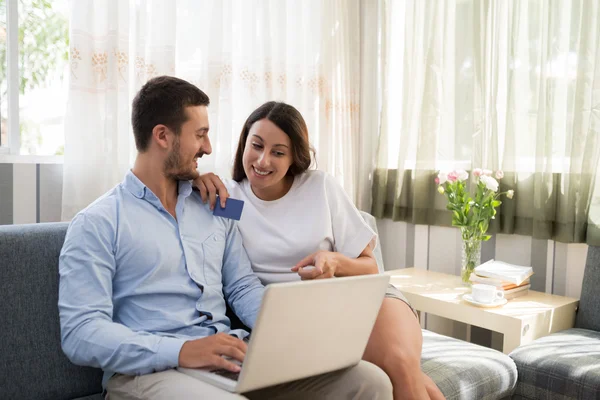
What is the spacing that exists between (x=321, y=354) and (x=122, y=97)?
4.96ft

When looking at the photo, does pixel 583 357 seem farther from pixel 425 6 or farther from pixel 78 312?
pixel 425 6

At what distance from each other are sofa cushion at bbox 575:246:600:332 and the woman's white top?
3.36ft

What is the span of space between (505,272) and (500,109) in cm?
80

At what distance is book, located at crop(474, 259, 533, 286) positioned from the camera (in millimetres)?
2330

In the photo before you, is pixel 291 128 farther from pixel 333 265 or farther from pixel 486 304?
pixel 486 304

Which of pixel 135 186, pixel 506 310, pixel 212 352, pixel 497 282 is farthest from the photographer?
pixel 497 282

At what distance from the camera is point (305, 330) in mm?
1109

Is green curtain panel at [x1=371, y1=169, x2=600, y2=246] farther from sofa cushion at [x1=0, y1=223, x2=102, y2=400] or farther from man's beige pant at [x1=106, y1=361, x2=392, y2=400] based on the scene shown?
sofa cushion at [x1=0, y1=223, x2=102, y2=400]

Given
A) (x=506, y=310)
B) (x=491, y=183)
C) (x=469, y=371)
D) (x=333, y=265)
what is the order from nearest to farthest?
(x=333, y=265)
(x=469, y=371)
(x=506, y=310)
(x=491, y=183)

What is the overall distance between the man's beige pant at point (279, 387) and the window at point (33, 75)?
48.9 inches

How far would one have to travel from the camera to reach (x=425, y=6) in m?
2.94

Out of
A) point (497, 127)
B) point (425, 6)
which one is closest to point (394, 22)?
point (425, 6)

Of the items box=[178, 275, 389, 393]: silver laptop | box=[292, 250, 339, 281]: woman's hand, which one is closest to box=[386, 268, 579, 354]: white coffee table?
box=[292, 250, 339, 281]: woman's hand

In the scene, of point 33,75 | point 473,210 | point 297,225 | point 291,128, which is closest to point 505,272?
point 473,210
